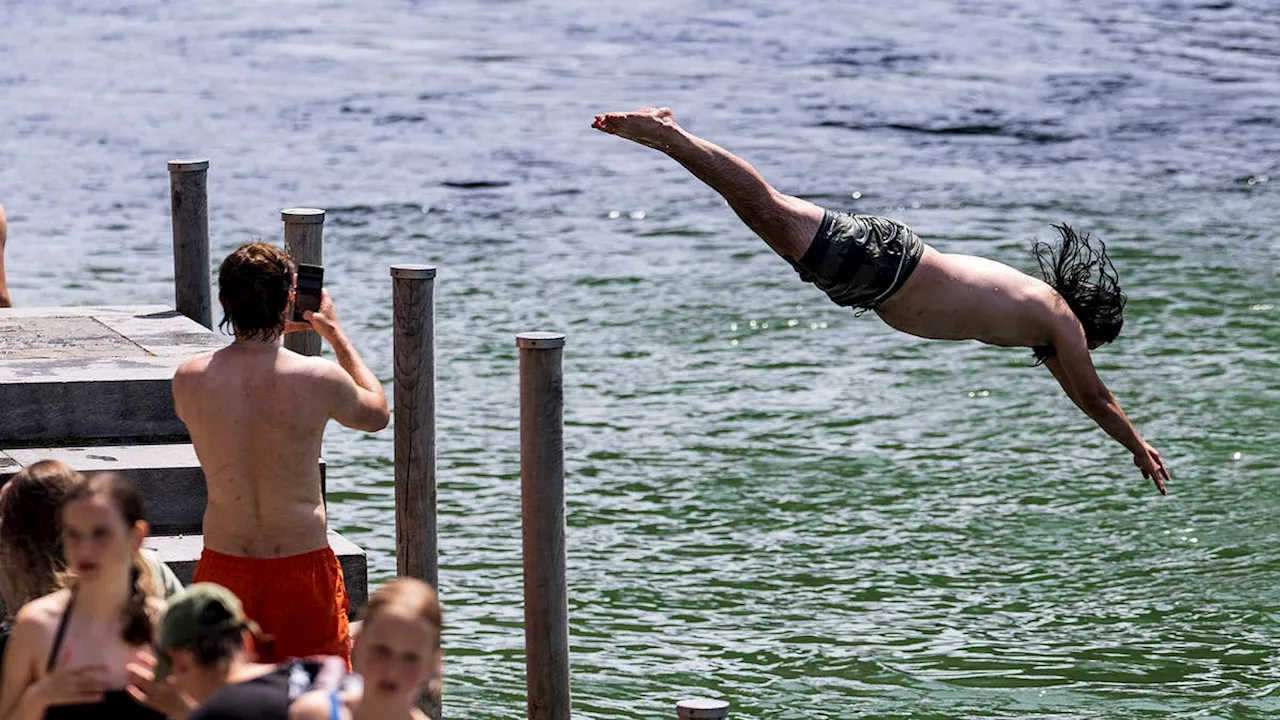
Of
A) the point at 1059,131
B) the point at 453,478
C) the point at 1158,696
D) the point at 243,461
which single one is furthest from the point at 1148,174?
the point at 243,461

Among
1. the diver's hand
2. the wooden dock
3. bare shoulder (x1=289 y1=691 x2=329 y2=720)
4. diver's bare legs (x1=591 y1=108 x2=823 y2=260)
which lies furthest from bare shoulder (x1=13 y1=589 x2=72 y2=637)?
the diver's hand

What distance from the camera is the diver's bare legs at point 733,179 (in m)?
7.75

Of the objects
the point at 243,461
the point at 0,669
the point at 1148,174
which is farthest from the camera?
the point at 1148,174

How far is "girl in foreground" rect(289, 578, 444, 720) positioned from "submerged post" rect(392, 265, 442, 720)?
365cm

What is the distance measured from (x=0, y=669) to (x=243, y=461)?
4.38ft

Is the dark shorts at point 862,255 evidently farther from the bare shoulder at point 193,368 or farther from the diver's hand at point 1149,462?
the bare shoulder at point 193,368

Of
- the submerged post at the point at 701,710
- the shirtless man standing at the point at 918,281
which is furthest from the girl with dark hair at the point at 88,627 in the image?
the shirtless man standing at the point at 918,281

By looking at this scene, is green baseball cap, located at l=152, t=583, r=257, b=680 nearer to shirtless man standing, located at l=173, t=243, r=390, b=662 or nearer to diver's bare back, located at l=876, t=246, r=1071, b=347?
shirtless man standing, located at l=173, t=243, r=390, b=662

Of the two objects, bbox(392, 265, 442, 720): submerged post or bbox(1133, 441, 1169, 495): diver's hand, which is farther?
bbox(1133, 441, 1169, 495): diver's hand

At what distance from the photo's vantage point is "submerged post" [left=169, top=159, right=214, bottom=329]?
10.5m

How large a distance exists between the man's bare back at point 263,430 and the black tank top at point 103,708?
1.36 m

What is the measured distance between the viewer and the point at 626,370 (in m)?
15.2

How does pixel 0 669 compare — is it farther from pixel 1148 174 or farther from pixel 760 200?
pixel 1148 174

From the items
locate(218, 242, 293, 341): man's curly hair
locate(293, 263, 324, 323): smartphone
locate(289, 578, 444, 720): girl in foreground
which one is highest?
locate(218, 242, 293, 341): man's curly hair
